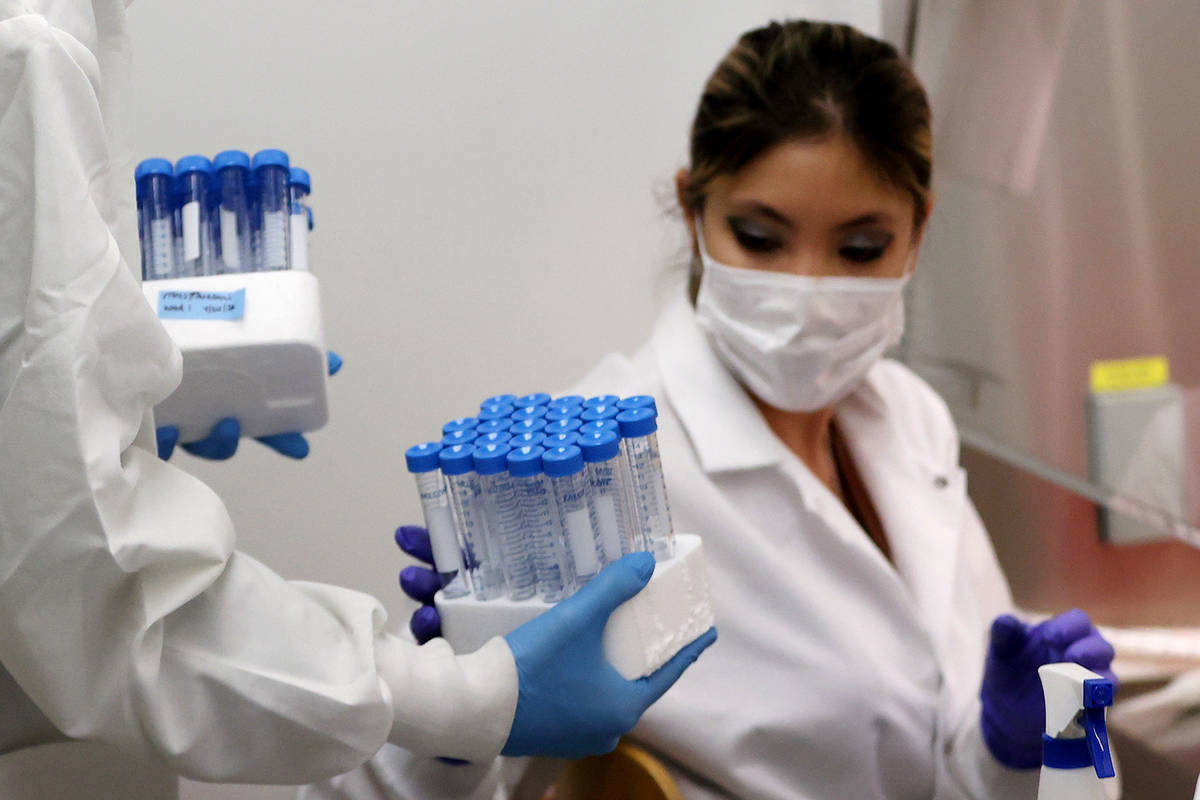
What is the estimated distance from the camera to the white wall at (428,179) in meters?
1.74

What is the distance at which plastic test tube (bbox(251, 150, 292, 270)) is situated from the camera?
1.19 meters

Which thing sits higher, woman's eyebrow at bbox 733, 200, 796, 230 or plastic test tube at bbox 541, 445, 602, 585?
woman's eyebrow at bbox 733, 200, 796, 230

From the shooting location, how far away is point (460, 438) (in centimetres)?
104

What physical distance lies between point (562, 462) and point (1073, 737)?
1.51 ft

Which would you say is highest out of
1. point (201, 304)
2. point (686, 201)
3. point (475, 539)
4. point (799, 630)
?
point (686, 201)

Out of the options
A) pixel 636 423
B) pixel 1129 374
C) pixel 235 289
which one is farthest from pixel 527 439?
pixel 1129 374

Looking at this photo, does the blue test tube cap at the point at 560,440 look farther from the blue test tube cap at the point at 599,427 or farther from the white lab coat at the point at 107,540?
the white lab coat at the point at 107,540

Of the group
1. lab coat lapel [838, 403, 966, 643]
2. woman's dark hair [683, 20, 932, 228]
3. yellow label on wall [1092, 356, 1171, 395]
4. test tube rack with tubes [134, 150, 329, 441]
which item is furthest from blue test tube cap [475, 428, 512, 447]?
yellow label on wall [1092, 356, 1171, 395]

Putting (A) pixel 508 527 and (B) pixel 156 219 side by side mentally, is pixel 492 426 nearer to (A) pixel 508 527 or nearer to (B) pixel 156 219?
(A) pixel 508 527

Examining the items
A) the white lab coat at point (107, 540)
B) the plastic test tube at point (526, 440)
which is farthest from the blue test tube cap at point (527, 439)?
the white lab coat at point (107, 540)

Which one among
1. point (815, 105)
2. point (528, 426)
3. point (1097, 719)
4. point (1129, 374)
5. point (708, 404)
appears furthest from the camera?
point (1129, 374)

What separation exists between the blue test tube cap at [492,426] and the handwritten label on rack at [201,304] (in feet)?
0.91

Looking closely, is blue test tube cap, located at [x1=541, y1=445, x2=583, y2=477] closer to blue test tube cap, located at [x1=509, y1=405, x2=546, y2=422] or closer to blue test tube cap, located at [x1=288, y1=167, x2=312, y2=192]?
blue test tube cap, located at [x1=509, y1=405, x2=546, y2=422]

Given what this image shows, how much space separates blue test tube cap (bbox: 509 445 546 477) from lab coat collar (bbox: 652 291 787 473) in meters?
0.52
